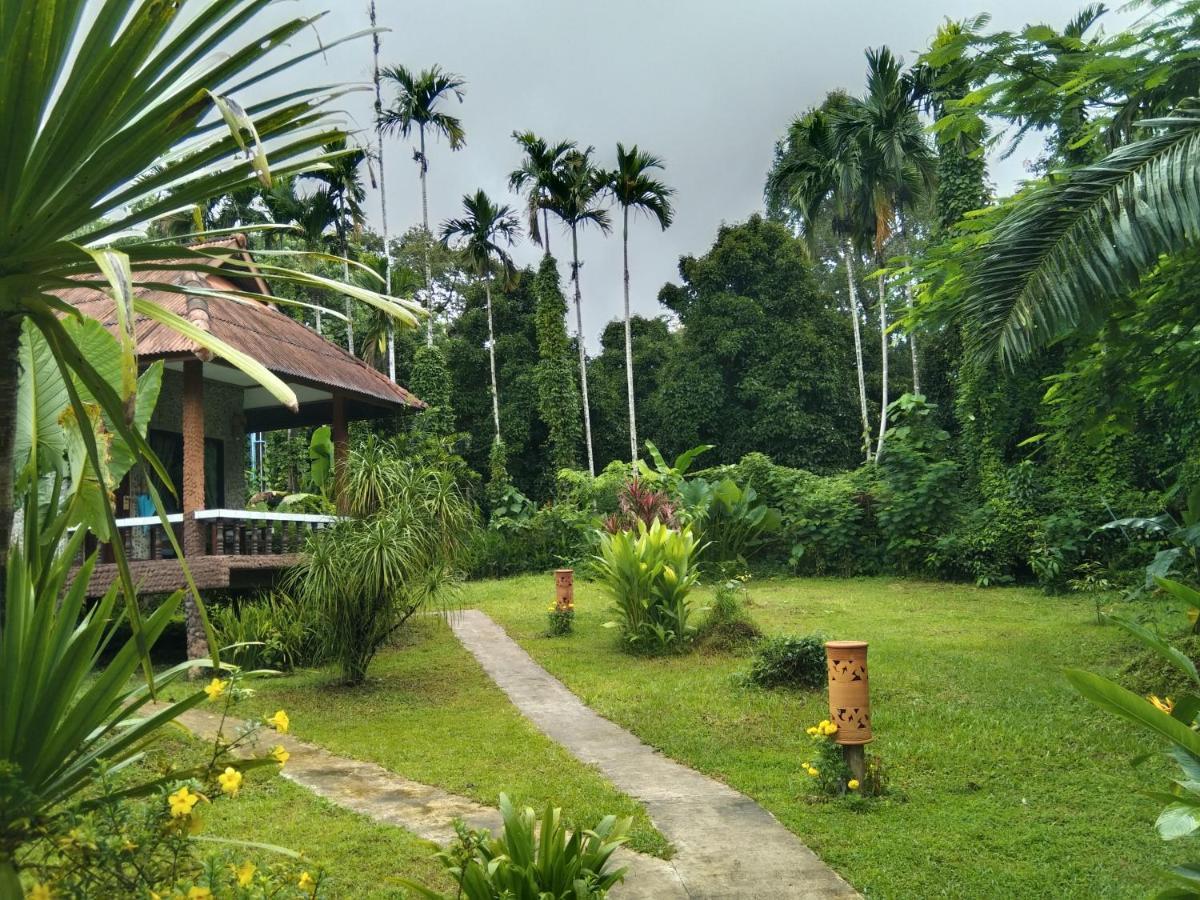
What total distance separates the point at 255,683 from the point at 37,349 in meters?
7.50

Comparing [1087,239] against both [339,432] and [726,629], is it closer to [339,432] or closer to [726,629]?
[726,629]

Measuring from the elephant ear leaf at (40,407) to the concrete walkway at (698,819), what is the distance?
119 inches

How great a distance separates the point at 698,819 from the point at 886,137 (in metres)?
19.6

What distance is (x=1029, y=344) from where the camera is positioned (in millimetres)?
6141

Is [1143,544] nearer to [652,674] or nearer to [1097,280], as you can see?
[652,674]

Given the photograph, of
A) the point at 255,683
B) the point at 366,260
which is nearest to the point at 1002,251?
the point at 255,683

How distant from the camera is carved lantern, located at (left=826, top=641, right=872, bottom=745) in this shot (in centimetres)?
566

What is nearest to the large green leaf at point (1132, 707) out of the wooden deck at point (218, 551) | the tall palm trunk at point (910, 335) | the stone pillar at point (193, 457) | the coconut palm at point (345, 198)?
the tall palm trunk at point (910, 335)

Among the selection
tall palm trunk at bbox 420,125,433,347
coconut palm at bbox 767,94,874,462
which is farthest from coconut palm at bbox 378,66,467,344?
coconut palm at bbox 767,94,874,462

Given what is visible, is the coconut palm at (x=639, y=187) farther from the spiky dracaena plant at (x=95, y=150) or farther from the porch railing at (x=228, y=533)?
the spiky dracaena plant at (x=95, y=150)

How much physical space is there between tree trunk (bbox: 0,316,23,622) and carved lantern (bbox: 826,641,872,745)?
4.49 metres

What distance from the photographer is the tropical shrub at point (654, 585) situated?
11016 millimetres

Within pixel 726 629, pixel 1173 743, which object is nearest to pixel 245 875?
pixel 1173 743

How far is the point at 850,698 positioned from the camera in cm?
565
